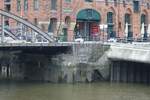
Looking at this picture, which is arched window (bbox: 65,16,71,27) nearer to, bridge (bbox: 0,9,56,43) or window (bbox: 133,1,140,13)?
bridge (bbox: 0,9,56,43)

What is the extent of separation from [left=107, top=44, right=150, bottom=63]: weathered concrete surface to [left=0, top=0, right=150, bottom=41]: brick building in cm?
1721

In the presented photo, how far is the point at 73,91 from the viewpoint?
61844 mm

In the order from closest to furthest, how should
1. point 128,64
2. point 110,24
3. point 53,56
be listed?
point 128,64 → point 53,56 → point 110,24

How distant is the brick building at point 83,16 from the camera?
90.4 m

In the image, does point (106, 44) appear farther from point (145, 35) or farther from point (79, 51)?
point (145, 35)

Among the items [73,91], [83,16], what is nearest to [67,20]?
[83,16]

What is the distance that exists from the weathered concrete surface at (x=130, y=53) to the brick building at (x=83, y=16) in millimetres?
17209

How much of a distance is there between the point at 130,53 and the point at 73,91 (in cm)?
898

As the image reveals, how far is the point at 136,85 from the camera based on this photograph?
66625 mm

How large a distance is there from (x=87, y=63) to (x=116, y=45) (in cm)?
386

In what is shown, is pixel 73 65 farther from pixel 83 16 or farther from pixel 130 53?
pixel 83 16

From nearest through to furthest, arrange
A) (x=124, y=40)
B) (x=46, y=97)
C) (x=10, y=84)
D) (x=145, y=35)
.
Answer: (x=46, y=97)
(x=10, y=84)
(x=124, y=40)
(x=145, y=35)

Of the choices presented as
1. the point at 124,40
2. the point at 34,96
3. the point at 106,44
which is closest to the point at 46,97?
the point at 34,96

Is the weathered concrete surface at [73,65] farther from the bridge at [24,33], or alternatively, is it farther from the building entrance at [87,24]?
the building entrance at [87,24]
